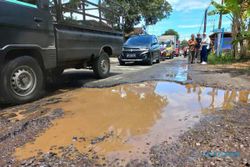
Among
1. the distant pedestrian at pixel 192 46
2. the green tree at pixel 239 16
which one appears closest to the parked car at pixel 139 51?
the distant pedestrian at pixel 192 46

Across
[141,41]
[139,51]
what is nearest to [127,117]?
[139,51]

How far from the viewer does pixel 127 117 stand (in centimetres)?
421

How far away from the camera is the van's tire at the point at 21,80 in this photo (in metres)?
4.83

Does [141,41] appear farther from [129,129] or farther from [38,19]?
[129,129]

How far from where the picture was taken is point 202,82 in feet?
24.1

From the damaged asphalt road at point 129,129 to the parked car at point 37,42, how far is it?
0.43 metres

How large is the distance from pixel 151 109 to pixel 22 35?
2620mm

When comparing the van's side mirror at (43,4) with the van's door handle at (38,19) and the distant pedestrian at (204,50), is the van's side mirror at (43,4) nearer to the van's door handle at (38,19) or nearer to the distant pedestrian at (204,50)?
the van's door handle at (38,19)

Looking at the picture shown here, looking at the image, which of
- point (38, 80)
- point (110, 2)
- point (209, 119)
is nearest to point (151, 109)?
point (209, 119)

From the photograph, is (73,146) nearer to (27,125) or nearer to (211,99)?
(27,125)

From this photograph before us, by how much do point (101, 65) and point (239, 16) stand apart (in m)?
9.63

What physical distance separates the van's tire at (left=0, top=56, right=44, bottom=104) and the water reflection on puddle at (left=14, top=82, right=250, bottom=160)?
2.20 feet

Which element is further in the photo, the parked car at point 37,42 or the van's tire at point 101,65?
the van's tire at point 101,65

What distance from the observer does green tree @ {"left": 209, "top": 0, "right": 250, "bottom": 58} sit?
38.9ft
